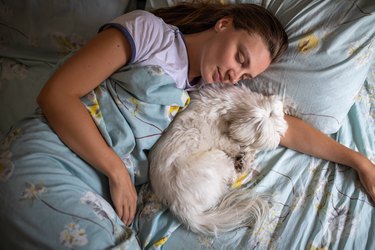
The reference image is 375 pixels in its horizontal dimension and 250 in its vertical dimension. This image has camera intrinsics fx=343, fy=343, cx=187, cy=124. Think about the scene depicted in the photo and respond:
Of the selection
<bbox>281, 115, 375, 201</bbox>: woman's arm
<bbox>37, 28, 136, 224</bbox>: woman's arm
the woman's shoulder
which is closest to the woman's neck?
the woman's shoulder

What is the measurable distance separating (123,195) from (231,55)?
0.52 metres

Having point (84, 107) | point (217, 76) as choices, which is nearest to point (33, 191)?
point (84, 107)

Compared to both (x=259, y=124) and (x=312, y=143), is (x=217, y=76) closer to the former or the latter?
(x=259, y=124)

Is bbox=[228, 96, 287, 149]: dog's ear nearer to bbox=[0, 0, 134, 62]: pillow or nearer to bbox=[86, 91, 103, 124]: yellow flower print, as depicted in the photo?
bbox=[86, 91, 103, 124]: yellow flower print

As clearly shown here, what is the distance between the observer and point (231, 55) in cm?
104

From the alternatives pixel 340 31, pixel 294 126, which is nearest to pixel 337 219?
pixel 294 126

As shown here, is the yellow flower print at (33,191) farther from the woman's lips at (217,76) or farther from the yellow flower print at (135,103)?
the woman's lips at (217,76)

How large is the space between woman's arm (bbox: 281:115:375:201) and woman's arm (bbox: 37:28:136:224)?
1.92ft

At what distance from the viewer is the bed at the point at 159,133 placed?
0.85 m

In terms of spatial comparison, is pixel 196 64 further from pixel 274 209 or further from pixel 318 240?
pixel 318 240

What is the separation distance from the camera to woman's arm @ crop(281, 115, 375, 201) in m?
1.13

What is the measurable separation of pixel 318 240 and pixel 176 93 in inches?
23.4

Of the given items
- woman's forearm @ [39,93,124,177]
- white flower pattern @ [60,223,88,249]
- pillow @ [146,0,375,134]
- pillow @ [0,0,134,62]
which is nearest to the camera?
white flower pattern @ [60,223,88,249]

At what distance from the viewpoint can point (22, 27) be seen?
1.33m
